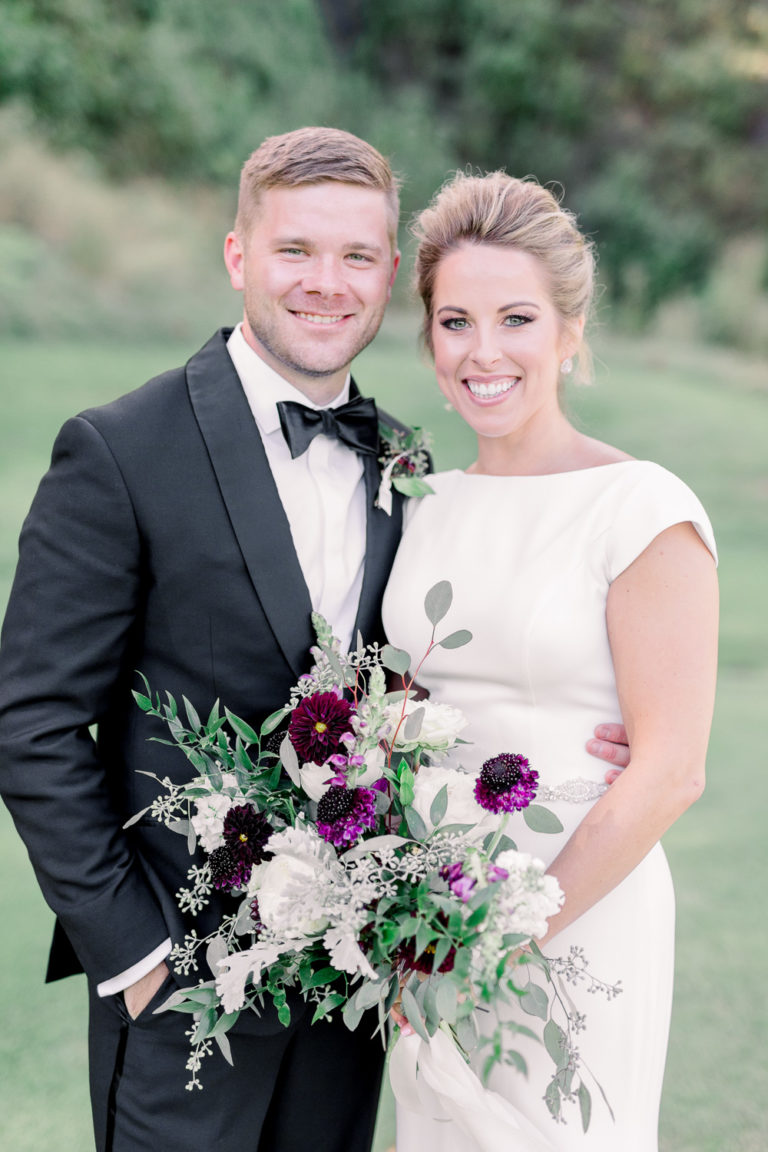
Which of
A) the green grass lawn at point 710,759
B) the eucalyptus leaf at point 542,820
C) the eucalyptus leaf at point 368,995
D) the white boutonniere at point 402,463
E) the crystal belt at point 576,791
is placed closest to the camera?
the eucalyptus leaf at point 368,995

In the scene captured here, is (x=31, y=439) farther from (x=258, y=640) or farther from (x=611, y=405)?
(x=258, y=640)

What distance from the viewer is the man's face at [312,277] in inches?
84.6

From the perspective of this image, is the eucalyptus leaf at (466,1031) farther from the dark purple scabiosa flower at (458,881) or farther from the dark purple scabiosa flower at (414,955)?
the dark purple scabiosa flower at (458,881)

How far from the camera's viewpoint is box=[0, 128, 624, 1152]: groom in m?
1.88

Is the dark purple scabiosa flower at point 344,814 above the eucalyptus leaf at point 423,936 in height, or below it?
above

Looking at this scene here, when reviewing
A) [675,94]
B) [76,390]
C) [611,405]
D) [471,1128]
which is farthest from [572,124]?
[471,1128]

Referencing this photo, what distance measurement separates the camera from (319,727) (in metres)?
1.57

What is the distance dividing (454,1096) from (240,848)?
58 centimetres

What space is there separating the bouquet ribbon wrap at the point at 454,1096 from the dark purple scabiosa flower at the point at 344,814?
0.37m

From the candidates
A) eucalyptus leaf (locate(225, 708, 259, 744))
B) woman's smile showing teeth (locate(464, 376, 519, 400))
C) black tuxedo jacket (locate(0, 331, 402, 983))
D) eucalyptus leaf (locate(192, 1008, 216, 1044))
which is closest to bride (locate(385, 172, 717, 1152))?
woman's smile showing teeth (locate(464, 376, 519, 400))

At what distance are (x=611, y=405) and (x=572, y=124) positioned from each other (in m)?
5.47

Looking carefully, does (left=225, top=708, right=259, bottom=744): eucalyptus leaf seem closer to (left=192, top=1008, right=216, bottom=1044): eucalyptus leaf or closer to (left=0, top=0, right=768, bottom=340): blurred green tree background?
(left=192, top=1008, right=216, bottom=1044): eucalyptus leaf

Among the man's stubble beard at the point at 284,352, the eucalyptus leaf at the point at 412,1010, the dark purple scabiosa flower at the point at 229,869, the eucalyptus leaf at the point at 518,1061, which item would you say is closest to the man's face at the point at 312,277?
the man's stubble beard at the point at 284,352

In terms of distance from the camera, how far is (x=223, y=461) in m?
1.98
